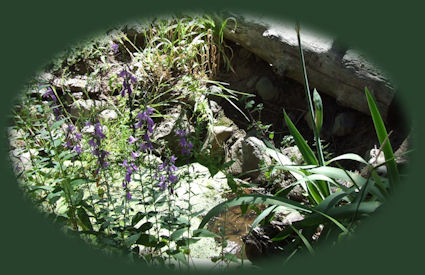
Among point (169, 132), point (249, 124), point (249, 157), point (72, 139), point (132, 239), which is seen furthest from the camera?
point (249, 124)

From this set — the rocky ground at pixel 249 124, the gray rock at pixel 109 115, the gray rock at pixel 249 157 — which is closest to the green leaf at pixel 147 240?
the rocky ground at pixel 249 124

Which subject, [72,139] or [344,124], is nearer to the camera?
[72,139]

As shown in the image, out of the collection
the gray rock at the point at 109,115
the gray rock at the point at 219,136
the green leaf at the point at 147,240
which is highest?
the gray rock at the point at 109,115

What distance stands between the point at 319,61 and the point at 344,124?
23.1 inches

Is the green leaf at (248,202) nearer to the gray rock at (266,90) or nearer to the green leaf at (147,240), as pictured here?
the green leaf at (147,240)

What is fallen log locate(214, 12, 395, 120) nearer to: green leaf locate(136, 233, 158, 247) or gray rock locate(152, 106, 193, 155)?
gray rock locate(152, 106, 193, 155)

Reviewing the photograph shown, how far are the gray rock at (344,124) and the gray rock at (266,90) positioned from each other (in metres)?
0.69

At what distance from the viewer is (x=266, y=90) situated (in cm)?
415

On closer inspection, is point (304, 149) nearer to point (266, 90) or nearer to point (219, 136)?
point (219, 136)

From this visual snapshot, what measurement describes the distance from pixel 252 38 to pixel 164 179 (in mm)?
2313

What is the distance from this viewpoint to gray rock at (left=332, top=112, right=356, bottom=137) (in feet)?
12.2

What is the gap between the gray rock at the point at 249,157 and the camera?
3545mm

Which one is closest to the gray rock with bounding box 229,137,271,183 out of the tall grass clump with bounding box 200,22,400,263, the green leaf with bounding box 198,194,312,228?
the tall grass clump with bounding box 200,22,400,263

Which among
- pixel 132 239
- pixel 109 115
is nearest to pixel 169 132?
pixel 109 115
